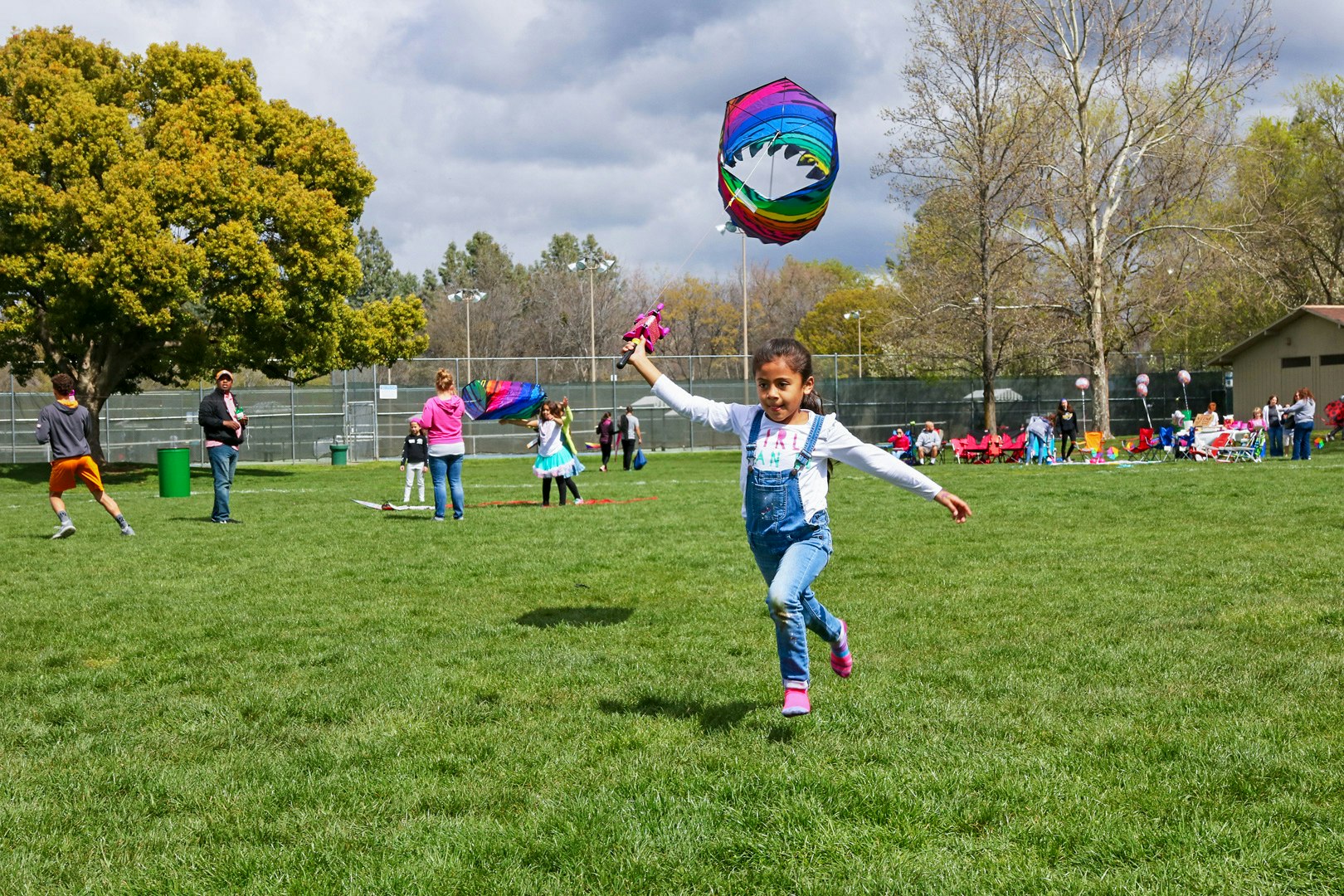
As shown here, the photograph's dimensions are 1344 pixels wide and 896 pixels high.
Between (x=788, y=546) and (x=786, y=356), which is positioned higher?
(x=786, y=356)

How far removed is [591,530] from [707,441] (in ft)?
100

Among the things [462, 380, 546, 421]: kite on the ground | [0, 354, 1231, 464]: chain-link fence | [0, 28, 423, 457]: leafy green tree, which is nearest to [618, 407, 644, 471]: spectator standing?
[462, 380, 546, 421]: kite on the ground

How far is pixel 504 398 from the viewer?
34.0 metres

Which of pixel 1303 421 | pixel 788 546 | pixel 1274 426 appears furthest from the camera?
pixel 1274 426

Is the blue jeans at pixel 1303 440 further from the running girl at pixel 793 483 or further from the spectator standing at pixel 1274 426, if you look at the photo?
the running girl at pixel 793 483

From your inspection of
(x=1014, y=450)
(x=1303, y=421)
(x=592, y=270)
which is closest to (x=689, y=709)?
(x=1303, y=421)

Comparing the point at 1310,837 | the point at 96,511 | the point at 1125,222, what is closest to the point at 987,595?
the point at 1310,837

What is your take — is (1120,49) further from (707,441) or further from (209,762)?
(209,762)

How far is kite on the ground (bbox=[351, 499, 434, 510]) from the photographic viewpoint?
700 inches

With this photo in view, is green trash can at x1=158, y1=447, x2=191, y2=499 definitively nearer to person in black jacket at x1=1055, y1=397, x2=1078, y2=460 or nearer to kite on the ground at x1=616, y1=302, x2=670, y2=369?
kite on the ground at x1=616, y1=302, x2=670, y2=369

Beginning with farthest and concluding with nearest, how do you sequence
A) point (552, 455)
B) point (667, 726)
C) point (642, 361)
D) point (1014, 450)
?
point (1014, 450)
point (552, 455)
point (642, 361)
point (667, 726)

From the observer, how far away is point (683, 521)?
14742 mm

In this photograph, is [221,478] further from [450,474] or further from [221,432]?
[450,474]

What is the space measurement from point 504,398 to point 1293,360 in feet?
98.3
